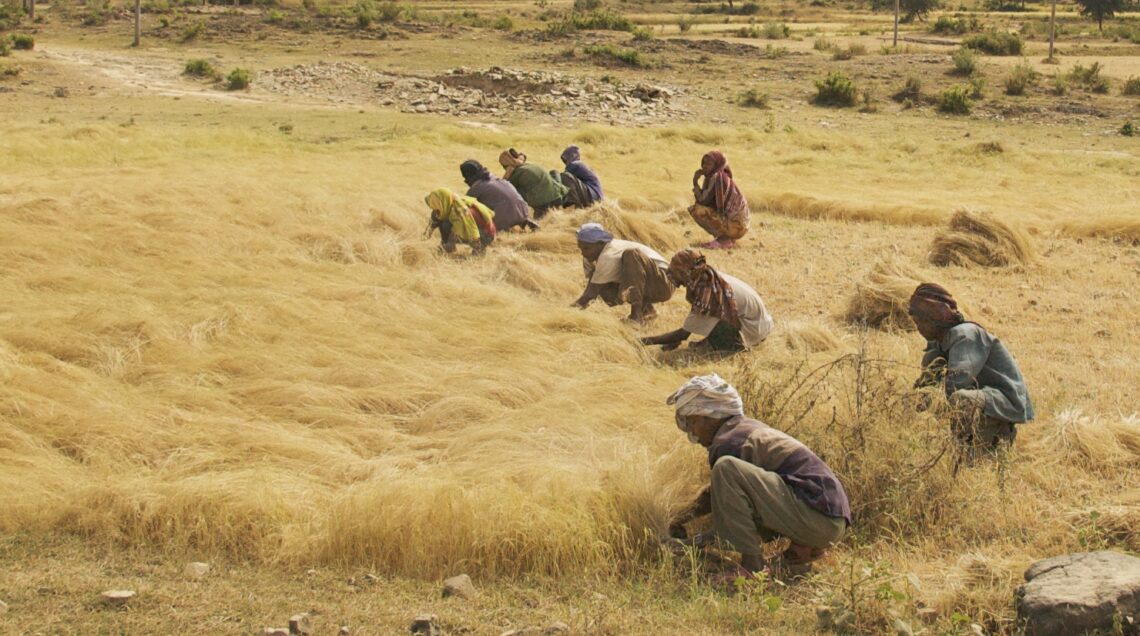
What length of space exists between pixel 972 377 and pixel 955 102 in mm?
21060

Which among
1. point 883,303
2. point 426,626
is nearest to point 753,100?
point 883,303

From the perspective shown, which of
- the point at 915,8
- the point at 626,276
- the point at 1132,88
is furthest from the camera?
the point at 915,8

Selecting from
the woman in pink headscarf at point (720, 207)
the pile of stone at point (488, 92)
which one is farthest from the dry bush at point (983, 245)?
the pile of stone at point (488, 92)

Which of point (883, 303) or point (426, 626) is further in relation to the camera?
point (883, 303)

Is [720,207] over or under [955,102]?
under

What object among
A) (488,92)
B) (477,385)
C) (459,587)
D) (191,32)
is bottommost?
(459,587)

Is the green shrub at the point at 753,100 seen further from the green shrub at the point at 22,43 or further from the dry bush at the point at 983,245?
the green shrub at the point at 22,43

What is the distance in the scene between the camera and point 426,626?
4.09 meters

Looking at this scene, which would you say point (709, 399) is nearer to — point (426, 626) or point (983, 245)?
point (426, 626)

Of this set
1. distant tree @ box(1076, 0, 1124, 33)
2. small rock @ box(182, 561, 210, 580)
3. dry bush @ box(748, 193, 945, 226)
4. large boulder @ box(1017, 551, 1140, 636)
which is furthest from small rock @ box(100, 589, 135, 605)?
distant tree @ box(1076, 0, 1124, 33)

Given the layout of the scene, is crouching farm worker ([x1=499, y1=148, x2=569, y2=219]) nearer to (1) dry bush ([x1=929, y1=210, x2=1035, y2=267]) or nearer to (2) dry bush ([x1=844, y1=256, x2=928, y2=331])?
(1) dry bush ([x1=929, y1=210, x2=1035, y2=267])

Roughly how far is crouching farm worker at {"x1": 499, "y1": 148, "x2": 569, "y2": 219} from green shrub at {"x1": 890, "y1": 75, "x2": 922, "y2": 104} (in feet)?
55.7

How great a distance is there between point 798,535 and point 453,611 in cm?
139

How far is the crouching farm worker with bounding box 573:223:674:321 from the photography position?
334 inches
